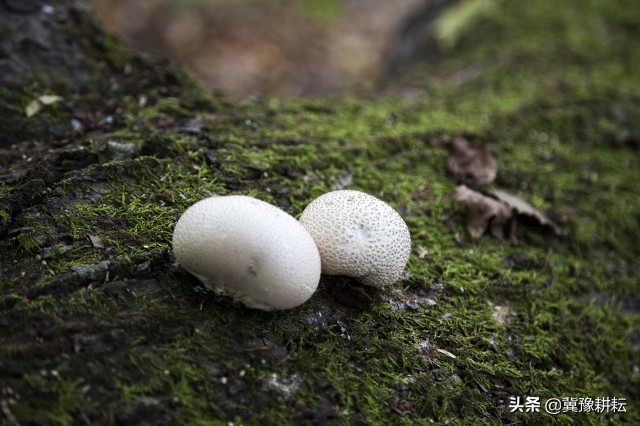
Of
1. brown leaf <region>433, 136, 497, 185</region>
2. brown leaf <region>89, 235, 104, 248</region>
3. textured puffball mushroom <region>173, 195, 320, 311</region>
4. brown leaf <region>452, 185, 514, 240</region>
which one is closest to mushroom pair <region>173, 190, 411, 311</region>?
textured puffball mushroom <region>173, 195, 320, 311</region>

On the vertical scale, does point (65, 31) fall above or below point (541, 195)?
above

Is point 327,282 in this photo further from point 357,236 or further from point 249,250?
point 249,250

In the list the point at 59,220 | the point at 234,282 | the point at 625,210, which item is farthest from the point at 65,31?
the point at 625,210

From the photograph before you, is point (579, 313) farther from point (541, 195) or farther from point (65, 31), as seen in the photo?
point (65, 31)

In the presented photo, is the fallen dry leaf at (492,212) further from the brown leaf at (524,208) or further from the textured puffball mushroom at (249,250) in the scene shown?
the textured puffball mushroom at (249,250)

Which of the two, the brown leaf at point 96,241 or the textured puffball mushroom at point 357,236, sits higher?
the textured puffball mushroom at point 357,236

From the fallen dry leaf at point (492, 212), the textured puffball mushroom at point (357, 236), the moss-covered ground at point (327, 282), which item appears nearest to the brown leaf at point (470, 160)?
the moss-covered ground at point (327, 282)
